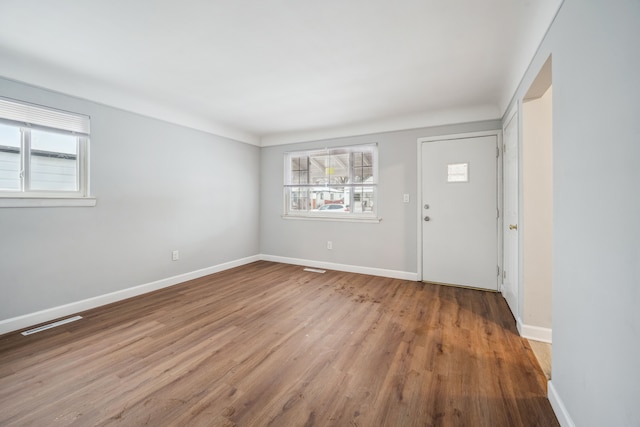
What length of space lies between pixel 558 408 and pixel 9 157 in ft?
14.9

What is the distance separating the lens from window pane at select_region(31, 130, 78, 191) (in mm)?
2627

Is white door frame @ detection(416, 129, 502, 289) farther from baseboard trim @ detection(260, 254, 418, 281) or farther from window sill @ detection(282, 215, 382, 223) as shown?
window sill @ detection(282, 215, 382, 223)

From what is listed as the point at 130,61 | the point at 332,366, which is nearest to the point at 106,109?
the point at 130,61

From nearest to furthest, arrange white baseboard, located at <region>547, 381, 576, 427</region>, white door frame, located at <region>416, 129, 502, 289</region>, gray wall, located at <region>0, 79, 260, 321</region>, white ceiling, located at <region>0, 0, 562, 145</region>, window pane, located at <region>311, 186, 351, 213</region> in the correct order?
white baseboard, located at <region>547, 381, 576, 427</region> < white ceiling, located at <region>0, 0, 562, 145</region> < gray wall, located at <region>0, 79, 260, 321</region> < white door frame, located at <region>416, 129, 502, 289</region> < window pane, located at <region>311, 186, 351, 213</region>

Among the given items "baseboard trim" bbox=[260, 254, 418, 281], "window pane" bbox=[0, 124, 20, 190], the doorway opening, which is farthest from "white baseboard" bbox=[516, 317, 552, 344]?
"window pane" bbox=[0, 124, 20, 190]

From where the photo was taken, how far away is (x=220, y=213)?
4469 millimetres

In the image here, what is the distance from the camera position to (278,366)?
6.30ft

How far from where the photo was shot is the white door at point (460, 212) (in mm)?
Answer: 3514

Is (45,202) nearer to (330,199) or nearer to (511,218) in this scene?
(330,199)

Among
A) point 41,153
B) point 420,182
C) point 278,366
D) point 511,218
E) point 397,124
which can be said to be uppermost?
point 397,124

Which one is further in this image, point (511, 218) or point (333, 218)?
point (333, 218)

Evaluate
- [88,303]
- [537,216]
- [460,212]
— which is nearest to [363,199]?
[460,212]

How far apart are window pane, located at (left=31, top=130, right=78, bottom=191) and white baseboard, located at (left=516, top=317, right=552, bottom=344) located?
15.0 ft

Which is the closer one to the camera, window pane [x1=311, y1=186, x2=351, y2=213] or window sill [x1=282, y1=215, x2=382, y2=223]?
window sill [x1=282, y1=215, x2=382, y2=223]
